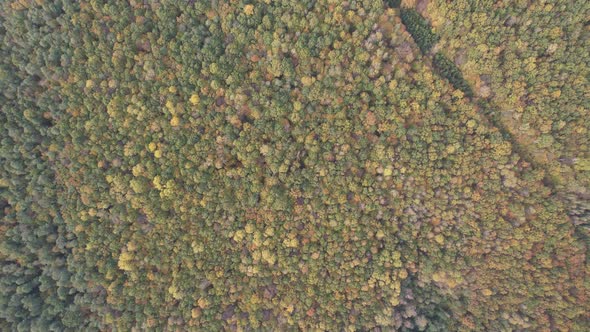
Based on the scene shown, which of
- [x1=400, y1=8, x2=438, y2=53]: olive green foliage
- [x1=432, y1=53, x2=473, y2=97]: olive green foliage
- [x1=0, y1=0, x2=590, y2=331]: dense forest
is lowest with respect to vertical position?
[x1=0, y1=0, x2=590, y2=331]: dense forest

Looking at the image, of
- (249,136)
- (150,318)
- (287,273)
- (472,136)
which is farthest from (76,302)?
(472,136)

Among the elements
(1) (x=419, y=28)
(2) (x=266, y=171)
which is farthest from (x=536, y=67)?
(2) (x=266, y=171)

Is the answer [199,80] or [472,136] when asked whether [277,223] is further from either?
[472,136]

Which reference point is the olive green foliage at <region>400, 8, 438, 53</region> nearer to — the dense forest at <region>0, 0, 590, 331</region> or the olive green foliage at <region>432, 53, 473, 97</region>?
the olive green foliage at <region>432, 53, 473, 97</region>

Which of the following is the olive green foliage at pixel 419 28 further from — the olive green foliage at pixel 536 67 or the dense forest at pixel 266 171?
the dense forest at pixel 266 171

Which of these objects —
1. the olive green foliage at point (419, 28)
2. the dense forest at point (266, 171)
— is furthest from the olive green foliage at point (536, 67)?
the olive green foliage at point (419, 28)

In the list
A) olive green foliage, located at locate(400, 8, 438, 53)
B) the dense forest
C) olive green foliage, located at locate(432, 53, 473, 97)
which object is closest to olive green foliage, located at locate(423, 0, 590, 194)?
the dense forest
